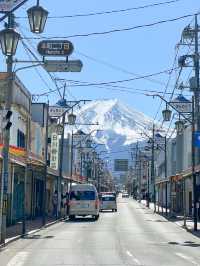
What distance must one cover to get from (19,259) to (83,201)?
2829 cm

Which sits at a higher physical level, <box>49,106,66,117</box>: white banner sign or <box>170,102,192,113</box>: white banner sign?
<box>49,106,66,117</box>: white banner sign

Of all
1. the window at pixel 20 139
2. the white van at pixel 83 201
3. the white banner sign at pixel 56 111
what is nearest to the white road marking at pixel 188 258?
the white banner sign at pixel 56 111

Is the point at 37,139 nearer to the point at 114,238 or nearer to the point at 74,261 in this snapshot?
the point at 114,238

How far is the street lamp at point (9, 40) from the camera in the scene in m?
20.1

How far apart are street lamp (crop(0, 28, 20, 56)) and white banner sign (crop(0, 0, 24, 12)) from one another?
2922 millimetres

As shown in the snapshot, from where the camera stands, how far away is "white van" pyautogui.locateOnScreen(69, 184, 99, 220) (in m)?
47.4

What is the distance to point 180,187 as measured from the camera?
67438 millimetres

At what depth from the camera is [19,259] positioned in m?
19.2

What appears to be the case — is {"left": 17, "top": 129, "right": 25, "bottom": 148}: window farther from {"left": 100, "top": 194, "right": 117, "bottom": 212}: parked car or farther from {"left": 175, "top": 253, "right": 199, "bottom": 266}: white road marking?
{"left": 100, "top": 194, "right": 117, "bottom": 212}: parked car

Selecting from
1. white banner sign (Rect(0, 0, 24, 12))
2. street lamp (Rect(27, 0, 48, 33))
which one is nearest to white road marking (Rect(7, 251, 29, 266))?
street lamp (Rect(27, 0, 48, 33))

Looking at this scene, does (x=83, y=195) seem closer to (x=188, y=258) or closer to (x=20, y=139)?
(x=20, y=139)

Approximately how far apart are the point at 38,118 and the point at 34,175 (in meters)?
11.2

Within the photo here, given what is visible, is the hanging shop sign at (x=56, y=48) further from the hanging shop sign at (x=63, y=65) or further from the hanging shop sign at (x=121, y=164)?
the hanging shop sign at (x=121, y=164)

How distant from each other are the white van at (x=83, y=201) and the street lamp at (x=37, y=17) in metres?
30.5
